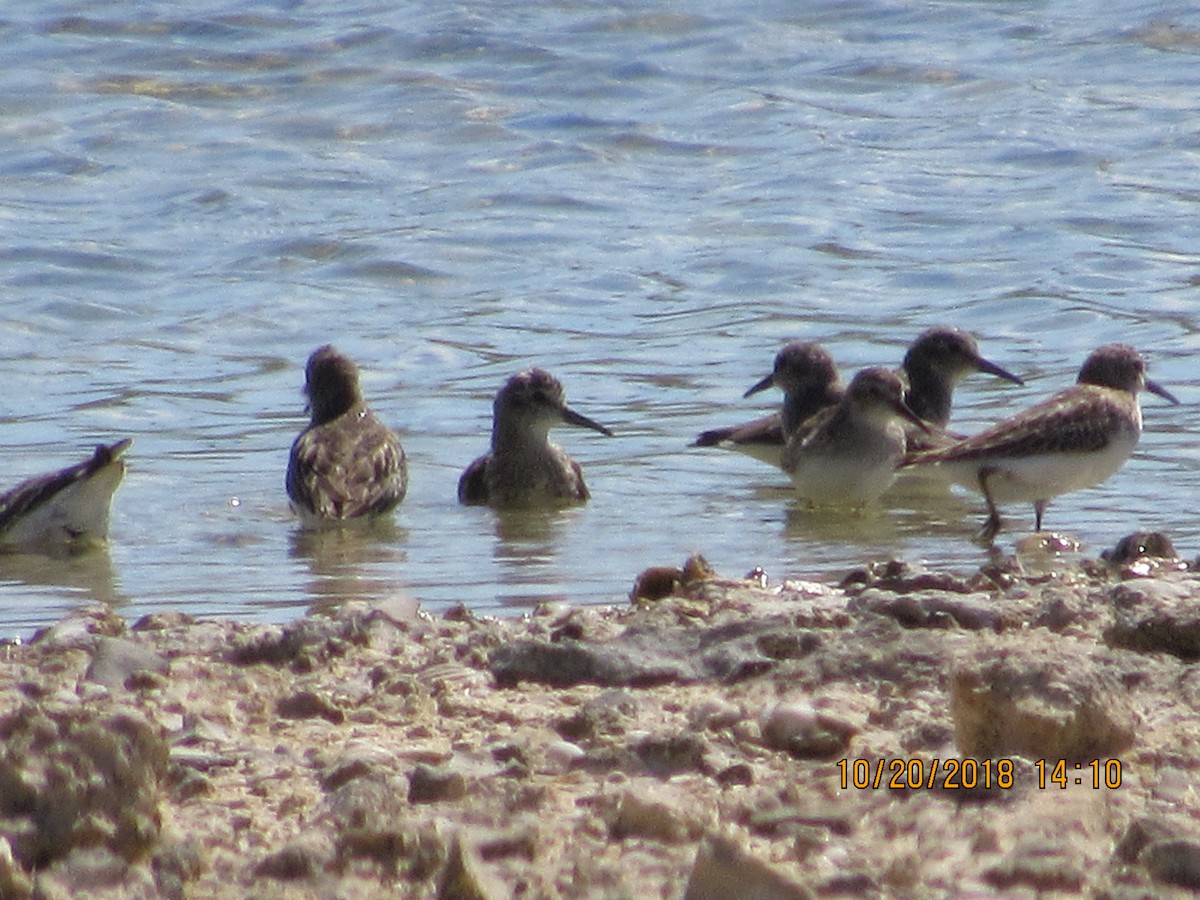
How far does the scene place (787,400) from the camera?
11508 mm

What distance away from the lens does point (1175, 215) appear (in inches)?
601

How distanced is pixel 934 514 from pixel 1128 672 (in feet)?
17.0

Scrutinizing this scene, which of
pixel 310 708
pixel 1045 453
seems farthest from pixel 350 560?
pixel 310 708

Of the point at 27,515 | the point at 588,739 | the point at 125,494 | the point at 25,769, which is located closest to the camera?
the point at 25,769

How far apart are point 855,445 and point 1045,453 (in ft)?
4.11

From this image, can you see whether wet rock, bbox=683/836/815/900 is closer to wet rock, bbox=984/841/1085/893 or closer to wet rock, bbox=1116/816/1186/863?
wet rock, bbox=984/841/1085/893

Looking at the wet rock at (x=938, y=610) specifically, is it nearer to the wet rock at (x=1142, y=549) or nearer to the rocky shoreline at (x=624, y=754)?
the rocky shoreline at (x=624, y=754)

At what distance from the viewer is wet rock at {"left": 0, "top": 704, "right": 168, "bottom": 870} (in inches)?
151

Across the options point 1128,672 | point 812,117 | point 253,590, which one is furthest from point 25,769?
point 812,117

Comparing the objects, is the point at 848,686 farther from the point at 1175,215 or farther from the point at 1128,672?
the point at 1175,215

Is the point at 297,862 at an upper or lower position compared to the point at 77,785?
lower

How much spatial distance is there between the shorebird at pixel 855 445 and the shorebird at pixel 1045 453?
2.16 feet

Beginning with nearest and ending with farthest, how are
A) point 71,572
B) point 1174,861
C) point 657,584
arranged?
1. point 1174,861
2. point 657,584
3. point 71,572

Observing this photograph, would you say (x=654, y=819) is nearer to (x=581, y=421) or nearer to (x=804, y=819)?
(x=804, y=819)
